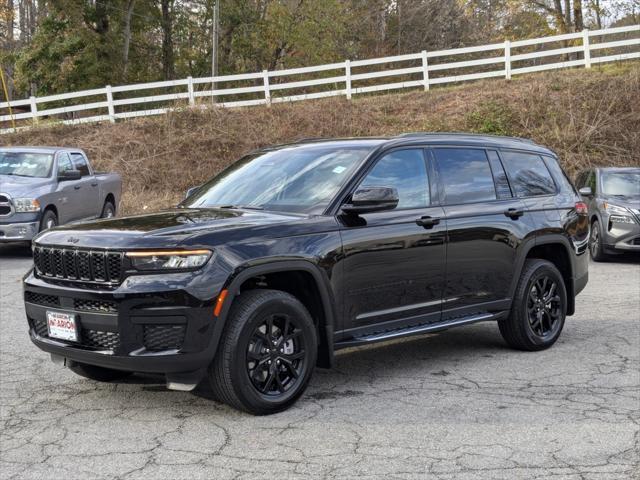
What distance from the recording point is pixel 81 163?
1698 cm

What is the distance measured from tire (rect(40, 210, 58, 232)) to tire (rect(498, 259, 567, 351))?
9.32 meters

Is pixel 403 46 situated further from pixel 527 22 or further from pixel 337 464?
pixel 337 464

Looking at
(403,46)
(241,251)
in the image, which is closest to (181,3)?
(403,46)

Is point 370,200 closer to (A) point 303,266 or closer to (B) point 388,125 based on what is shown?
(A) point 303,266

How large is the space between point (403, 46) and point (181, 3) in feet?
38.4

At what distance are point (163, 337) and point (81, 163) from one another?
1274 cm

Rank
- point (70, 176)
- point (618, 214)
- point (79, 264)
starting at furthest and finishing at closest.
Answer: point (70, 176) → point (618, 214) → point (79, 264)

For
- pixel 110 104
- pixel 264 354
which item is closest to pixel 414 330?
pixel 264 354

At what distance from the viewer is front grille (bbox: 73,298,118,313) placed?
16.5 feet

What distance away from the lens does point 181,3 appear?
4288cm

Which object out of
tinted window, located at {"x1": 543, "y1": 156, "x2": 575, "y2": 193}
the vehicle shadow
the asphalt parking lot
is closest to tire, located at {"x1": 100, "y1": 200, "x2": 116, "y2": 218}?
the vehicle shadow

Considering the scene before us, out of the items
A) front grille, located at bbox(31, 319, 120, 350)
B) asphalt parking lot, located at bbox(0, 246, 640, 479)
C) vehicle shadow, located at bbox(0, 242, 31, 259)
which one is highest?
front grille, located at bbox(31, 319, 120, 350)

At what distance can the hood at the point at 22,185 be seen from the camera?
14.2 m

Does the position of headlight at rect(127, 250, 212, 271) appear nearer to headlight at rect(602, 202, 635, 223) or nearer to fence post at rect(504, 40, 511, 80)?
headlight at rect(602, 202, 635, 223)
